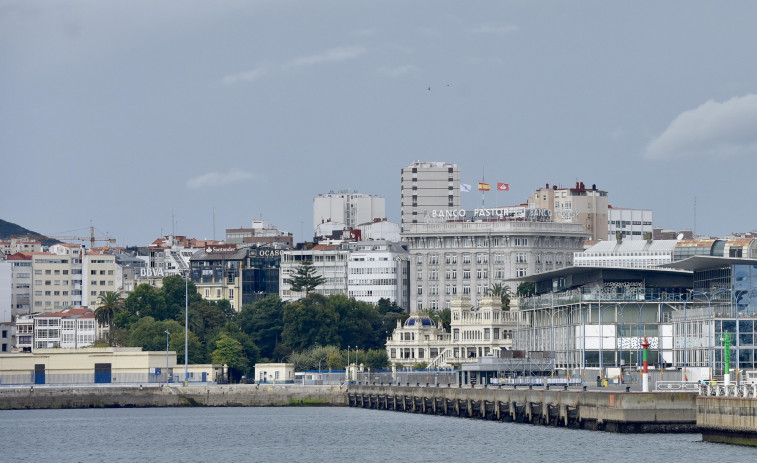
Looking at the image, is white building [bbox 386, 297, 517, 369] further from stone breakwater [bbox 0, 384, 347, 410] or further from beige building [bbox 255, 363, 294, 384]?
stone breakwater [bbox 0, 384, 347, 410]

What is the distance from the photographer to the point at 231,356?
190500mm

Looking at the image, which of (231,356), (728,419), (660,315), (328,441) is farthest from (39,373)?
(728,419)

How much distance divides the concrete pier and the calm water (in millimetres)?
666

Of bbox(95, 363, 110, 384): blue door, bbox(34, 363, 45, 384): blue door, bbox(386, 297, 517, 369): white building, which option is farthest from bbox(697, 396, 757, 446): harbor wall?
bbox(34, 363, 45, 384): blue door

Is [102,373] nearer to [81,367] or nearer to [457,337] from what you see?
[81,367]

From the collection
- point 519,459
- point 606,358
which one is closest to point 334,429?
point 606,358

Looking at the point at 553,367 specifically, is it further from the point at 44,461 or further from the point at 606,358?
the point at 44,461

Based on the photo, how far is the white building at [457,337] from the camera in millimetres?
178625

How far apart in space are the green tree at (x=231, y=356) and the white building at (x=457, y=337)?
1665 centimetres

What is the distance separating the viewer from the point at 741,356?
110375mm

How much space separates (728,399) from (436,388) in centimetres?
5383

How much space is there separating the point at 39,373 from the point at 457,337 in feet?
144

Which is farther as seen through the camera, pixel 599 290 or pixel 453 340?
pixel 453 340

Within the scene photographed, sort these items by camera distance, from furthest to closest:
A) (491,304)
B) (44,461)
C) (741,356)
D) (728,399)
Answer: (491,304) → (741,356) → (44,461) → (728,399)
